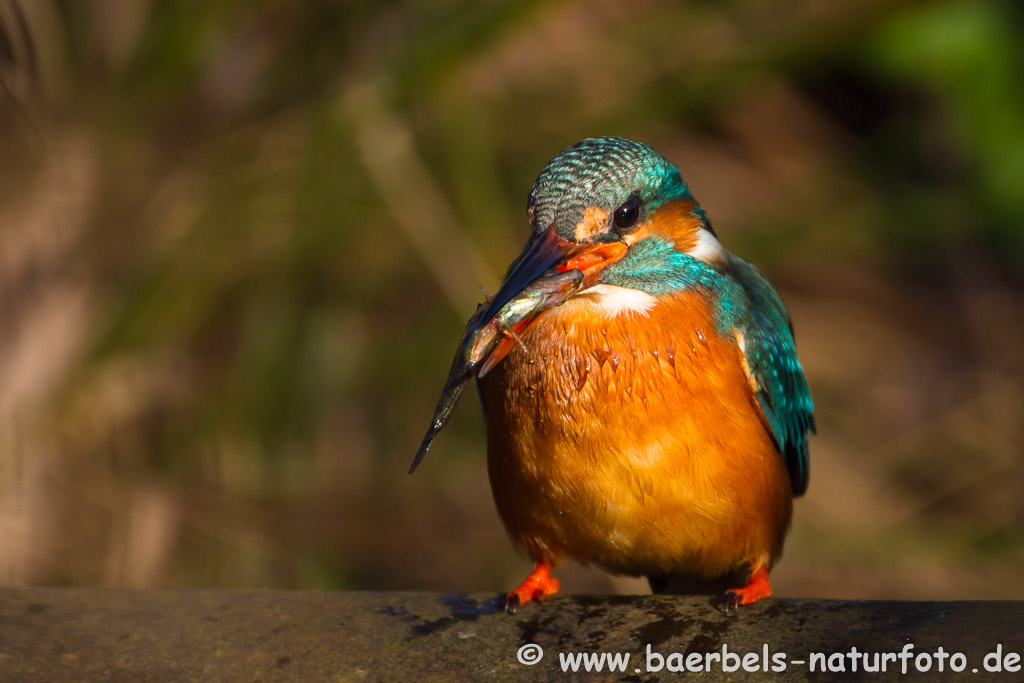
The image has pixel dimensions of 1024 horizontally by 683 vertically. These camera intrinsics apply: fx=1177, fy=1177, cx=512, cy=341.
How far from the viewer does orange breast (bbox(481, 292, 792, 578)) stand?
2371mm

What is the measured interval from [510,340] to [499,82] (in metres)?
2.83

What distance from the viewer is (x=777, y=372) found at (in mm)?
2674

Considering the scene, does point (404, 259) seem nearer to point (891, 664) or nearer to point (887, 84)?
point (887, 84)

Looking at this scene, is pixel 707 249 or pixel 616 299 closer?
pixel 616 299

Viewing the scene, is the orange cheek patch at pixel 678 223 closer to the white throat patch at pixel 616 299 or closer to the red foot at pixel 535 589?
the white throat patch at pixel 616 299

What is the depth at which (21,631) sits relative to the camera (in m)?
2.33

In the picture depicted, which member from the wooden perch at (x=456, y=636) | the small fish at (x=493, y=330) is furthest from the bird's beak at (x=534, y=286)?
the wooden perch at (x=456, y=636)

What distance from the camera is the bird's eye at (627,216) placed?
2439 millimetres

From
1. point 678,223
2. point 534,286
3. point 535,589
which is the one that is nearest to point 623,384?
point 534,286

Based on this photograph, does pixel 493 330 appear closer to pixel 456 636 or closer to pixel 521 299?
pixel 521 299

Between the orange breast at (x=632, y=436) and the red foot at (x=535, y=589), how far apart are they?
9 centimetres

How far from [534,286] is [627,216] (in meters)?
0.30

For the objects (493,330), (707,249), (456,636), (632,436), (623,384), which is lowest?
(456,636)

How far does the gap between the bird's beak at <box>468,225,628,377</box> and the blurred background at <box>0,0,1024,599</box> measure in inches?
66.5
